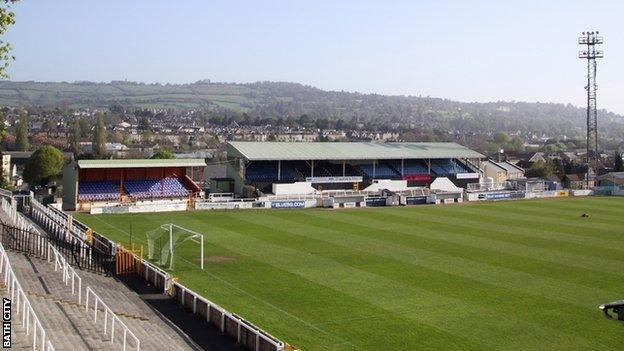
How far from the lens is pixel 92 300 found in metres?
22.8

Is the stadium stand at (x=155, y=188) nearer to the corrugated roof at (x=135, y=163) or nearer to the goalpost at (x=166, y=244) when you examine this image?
the corrugated roof at (x=135, y=163)

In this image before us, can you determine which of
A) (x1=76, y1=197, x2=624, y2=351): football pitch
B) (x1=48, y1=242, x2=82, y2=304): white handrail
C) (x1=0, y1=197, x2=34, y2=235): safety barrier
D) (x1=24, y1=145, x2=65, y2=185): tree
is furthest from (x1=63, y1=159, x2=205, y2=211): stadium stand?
(x1=48, y1=242, x2=82, y2=304): white handrail

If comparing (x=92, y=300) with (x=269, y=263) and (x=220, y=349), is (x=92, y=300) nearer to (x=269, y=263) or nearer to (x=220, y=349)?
(x=220, y=349)

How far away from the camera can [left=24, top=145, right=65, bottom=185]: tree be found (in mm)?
69562

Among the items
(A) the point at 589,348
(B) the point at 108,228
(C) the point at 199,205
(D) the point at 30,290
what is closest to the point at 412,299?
(A) the point at 589,348

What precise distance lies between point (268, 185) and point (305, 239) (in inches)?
1037

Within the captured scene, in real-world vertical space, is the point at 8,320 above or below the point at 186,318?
above

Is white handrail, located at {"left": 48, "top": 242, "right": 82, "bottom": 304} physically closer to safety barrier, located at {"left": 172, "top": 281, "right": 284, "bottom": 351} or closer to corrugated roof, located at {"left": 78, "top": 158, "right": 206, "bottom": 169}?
safety barrier, located at {"left": 172, "top": 281, "right": 284, "bottom": 351}

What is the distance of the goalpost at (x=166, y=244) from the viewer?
103ft

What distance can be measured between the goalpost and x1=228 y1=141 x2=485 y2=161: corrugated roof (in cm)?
2589

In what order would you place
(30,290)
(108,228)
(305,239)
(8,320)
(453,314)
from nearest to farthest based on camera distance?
(8,320) < (30,290) < (453,314) < (305,239) < (108,228)

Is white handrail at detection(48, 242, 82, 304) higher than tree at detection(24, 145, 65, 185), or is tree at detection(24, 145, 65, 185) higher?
tree at detection(24, 145, 65, 185)

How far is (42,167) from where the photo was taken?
6962cm

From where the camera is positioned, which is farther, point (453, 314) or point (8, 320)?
point (453, 314)
